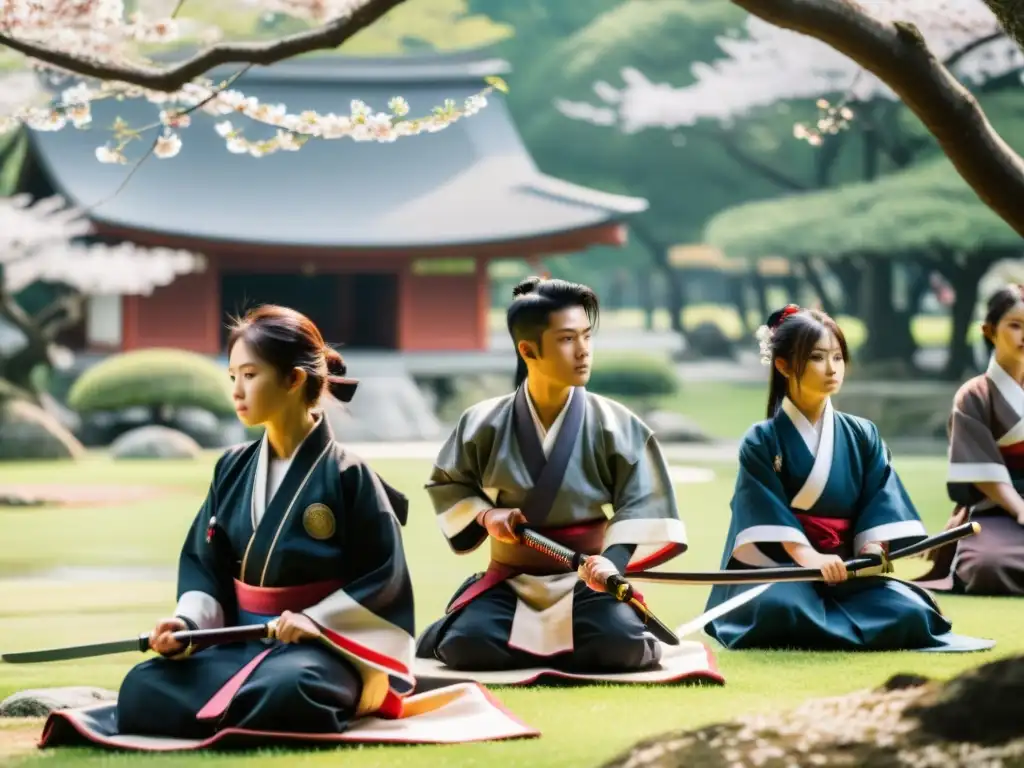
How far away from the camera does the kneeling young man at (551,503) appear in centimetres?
525

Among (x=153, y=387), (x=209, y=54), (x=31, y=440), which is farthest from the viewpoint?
(x=153, y=387)

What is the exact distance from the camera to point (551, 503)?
5.28m

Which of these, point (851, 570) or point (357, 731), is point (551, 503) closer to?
point (851, 570)

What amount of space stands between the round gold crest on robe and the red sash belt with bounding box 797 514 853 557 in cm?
220

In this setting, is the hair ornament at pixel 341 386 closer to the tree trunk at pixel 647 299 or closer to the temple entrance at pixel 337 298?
the temple entrance at pixel 337 298

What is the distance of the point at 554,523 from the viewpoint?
5.29 metres

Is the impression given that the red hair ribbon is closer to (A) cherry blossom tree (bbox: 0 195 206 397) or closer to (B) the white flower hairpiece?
(B) the white flower hairpiece

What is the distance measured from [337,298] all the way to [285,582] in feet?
72.5

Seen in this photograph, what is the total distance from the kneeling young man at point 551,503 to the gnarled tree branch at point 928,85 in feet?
4.81

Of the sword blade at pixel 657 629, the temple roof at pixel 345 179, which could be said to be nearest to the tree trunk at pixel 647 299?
the temple roof at pixel 345 179

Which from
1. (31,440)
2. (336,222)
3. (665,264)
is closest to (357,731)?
(31,440)

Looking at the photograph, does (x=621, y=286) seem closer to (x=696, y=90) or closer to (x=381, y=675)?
(x=696, y=90)

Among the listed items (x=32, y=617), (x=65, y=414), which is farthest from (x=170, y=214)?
(x=32, y=617)

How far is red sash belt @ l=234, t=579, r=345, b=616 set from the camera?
4.36 metres
